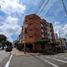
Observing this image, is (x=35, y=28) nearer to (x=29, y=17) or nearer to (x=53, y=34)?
(x=29, y=17)

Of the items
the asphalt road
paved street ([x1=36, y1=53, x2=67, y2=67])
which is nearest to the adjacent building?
paved street ([x1=36, y1=53, x2=67, y2=67])

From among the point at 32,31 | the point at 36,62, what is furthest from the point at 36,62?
the point at 32,31

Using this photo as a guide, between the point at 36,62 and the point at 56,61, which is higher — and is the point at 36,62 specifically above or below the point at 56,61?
below

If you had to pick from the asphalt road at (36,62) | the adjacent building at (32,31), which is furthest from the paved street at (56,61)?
the adjacent building at (32,31)

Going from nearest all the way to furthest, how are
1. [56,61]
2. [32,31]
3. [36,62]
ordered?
[36,62], [56,61], [32,31]

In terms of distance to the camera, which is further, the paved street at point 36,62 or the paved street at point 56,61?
the paved street at point 36,62

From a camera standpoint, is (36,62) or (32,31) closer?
(36,62)

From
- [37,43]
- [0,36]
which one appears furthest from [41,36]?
[0,36]

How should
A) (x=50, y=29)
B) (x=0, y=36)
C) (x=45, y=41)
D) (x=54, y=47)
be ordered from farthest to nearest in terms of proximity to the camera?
(x=0, y=36), (x=50, y=29), (x=54, y=47), (x=45, y=41)

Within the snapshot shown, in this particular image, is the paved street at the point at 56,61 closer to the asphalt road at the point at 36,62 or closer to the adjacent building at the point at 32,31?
the asphalt road at the point at 36,62

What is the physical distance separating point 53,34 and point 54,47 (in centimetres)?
3098

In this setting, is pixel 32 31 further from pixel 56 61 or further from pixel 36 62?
pixel 36 62

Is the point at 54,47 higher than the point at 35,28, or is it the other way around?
the point at 35,28

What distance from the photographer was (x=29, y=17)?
85.2 meters
